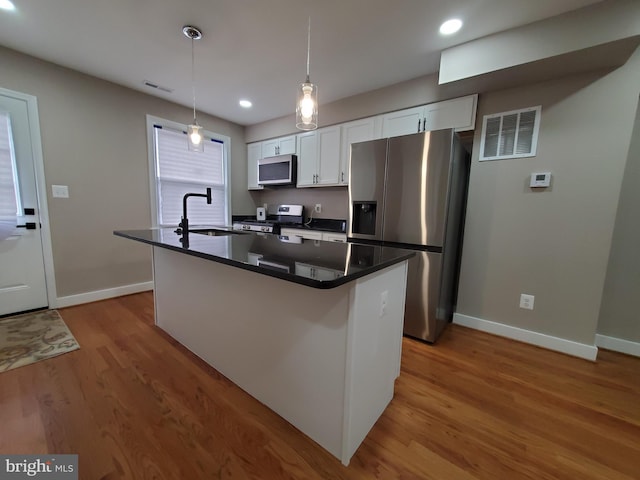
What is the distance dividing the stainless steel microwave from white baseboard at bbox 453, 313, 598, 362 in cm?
276

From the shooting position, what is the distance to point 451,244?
7.54 ft

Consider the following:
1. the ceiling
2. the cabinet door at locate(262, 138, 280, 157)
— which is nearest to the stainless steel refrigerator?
the ceiling

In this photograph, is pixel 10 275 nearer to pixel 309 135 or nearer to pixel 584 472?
pixel 309 135

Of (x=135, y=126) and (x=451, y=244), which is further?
(x=135, y=126)

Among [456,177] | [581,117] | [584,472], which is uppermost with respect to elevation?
[581,117]

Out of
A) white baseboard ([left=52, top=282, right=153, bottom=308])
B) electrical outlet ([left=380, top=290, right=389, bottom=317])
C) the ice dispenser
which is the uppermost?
the ice dispenser

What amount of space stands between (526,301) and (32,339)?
4196 millimetres

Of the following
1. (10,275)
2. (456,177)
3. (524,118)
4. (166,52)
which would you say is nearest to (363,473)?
(456,177)

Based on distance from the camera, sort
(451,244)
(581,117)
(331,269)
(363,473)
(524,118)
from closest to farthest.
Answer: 1. (331,269)
2. (363,473)
3. (581,117)
4. (524,118)
5. (451,244)

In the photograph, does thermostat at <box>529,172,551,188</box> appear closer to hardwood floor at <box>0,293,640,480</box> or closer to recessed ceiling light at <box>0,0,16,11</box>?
hardwood floor at <box>0,293,640,480</box>

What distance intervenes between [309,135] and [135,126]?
7.11 ft

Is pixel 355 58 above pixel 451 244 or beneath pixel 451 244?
above

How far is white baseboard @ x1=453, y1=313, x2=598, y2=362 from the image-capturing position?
2008 millimetres

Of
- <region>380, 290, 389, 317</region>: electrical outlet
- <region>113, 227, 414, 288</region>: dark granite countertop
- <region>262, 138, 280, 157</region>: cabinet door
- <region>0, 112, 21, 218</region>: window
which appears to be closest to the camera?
<region>113, 227, 414, 288</region>: dark granite countertop
